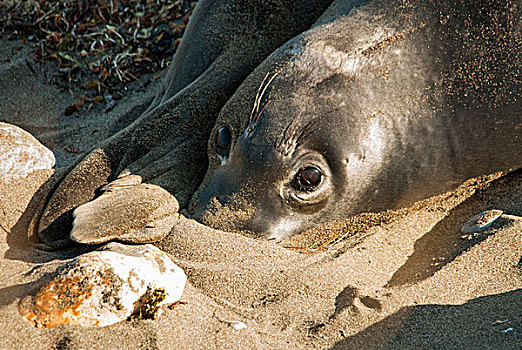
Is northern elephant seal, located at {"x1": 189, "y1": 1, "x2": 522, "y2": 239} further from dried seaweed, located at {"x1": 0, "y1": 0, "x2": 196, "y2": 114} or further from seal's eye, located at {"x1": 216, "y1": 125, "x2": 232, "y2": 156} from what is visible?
dried seaweed, located at {"x1": 0, "y1": 0, "x2": 196, "y2": 114}

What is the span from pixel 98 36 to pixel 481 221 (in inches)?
165

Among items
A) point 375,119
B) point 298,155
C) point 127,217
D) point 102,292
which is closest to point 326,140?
point 298,155

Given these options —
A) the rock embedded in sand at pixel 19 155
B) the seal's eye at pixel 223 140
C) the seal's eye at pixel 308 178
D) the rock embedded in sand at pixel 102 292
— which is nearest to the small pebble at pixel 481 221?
the seal's eye at pixel 308 178

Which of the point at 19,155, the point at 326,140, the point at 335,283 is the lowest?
the point at 19,155

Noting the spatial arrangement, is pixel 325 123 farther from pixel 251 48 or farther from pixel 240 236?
pixel 251 48

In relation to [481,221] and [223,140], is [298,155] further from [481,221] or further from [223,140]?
[481,221]

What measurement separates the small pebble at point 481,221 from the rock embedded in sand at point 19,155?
2.78 metres

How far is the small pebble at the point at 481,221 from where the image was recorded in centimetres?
287

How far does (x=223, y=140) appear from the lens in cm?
312

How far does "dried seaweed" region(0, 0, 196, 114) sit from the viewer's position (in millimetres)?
5055

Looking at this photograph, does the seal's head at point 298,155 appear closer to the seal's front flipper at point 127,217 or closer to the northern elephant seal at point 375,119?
the northern elephant seal at point 375,119

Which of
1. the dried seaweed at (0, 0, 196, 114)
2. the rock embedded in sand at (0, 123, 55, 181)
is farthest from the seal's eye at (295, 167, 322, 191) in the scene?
the dried seaweed at (0, 0, 196, 114)

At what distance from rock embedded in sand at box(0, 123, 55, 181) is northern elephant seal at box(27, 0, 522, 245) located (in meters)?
0.35

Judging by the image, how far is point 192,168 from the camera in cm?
333
